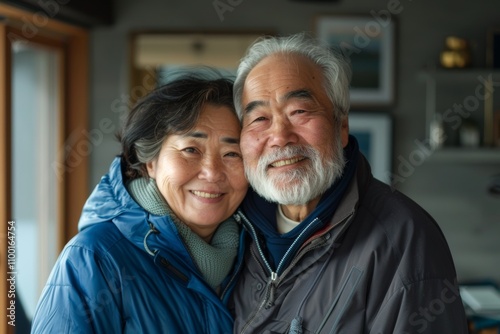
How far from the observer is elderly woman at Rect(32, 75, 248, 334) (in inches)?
50.3

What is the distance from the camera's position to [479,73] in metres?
3.09

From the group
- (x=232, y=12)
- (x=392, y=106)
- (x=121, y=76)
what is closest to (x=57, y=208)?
(x=121, y=76)


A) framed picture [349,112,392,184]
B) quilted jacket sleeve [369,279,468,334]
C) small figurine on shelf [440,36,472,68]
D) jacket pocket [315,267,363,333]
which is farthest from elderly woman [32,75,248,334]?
small figurine on shelf [440,36,472,68]

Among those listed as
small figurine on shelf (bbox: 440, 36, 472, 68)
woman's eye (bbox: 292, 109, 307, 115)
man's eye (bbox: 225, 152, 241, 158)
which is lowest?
man's eye (bbox: 225, 152, 241, 158)

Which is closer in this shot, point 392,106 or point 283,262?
point 283,262

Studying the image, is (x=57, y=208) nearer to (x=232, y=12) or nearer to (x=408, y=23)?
(x=232, y=12)

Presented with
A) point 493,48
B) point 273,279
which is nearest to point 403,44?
point 493,48

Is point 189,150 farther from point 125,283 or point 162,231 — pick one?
point 125,283

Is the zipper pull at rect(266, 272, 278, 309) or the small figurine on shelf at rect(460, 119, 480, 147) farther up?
the small figurine on shelf at rect(460, 119, 480, 147)

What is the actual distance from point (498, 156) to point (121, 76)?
2.19m

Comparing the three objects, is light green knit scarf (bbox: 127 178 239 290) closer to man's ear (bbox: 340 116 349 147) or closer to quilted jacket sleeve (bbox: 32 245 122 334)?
quilted jacket sleeve (bbox: 32 245 122 334)

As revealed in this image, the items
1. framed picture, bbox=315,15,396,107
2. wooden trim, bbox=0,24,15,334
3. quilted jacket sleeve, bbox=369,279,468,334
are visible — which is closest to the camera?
quilted jacket sleeve, bbox=369,279,468,334

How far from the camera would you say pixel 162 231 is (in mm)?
1378

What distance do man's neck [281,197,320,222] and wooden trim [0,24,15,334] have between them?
154 cm
